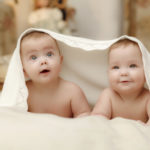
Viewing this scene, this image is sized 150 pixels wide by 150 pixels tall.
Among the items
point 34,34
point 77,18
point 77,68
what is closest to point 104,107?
point 77,68

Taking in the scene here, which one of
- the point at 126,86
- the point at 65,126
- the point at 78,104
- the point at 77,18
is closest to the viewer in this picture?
the point at 65,126

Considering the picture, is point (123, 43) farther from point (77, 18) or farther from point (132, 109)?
point (77, 18)

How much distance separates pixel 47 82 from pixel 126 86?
30 centimetres

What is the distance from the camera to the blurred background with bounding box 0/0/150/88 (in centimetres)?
162

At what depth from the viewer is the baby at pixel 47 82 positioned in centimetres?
101

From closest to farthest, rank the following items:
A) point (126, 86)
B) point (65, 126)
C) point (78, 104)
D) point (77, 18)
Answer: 1. point (65, 126)
2. point (126, 86)
3. point (78, 104)
4. point (77, 18)

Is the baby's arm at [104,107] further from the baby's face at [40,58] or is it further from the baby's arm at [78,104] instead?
the baby's face at [40,58]

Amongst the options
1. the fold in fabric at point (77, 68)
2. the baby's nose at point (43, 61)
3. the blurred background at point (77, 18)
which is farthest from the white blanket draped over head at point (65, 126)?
the blurred background at point (77, 18)

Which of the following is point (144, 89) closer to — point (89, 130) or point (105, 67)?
point (105, 67)

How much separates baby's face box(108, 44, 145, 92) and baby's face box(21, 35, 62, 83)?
0.23 metres

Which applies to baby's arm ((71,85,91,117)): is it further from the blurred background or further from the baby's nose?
the blurred background

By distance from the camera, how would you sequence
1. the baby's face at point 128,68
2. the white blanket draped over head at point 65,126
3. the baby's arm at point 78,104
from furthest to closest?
the baby's arm at point 78,104 → the baby's face at point 128,68 → the white blanket draped over head at point 65,126

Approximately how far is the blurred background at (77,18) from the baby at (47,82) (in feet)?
1.83

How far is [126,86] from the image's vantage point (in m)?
0.96
